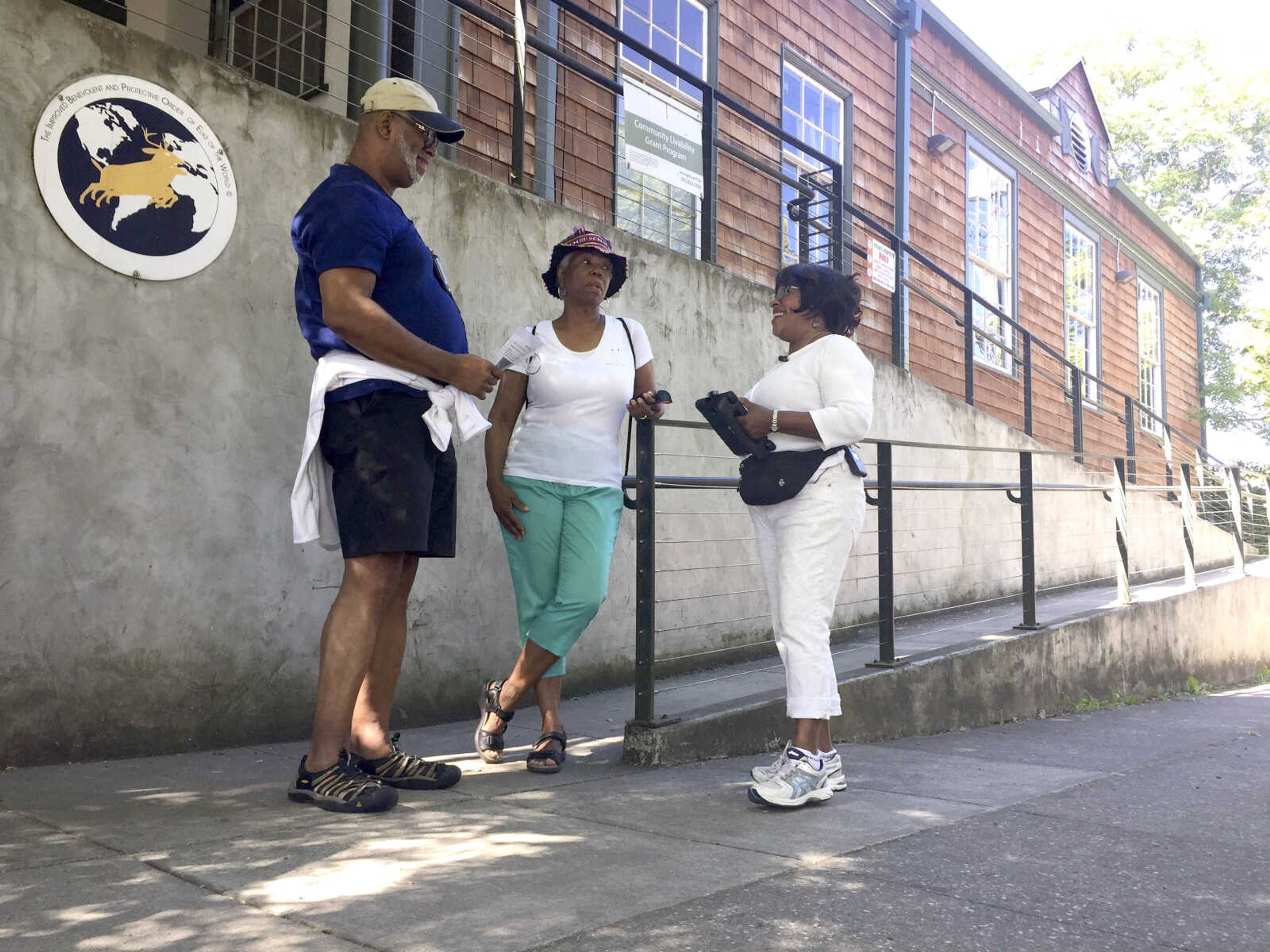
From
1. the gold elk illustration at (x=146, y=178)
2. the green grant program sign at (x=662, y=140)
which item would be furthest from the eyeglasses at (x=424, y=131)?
the green grant program sign at (x=662, y=140)

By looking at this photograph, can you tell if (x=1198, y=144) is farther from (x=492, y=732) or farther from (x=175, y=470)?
(x=175, y=470)

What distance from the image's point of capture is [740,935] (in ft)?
7.01

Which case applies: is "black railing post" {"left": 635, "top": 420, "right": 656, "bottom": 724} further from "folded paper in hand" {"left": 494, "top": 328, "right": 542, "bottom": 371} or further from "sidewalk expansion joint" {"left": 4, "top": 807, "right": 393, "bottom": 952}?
"sidewalk expansion joint" {"left": 4, "top": 807, "right": 393, "bottom": 952}

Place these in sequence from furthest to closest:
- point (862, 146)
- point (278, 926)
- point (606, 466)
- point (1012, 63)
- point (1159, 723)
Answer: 1. point (1012, 63)
2. point (862, 146)
3. point (1159, 723)
4. point (606, 466)
5. point (278, 926)

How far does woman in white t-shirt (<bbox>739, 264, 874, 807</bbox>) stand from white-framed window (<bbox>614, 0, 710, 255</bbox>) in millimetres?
4820

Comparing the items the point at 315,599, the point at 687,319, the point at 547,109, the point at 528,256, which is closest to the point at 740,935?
the point at 315,599

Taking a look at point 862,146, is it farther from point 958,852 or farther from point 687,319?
point 958,852

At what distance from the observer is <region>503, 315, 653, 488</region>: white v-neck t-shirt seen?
3.80 metres

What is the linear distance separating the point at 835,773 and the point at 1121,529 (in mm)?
4803

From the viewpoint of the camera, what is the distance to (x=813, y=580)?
11.3ft

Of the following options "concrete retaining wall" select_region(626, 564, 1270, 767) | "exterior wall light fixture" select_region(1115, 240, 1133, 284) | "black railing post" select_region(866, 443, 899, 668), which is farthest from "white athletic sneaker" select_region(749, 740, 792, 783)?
"exterior wall light fixture" select_region(1115, 240, 1133, 284)

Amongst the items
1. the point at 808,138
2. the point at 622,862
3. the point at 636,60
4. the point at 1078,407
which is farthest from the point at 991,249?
the point at 622,862

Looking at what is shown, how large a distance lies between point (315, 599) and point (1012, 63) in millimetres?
28523

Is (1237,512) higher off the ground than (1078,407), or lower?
lower
